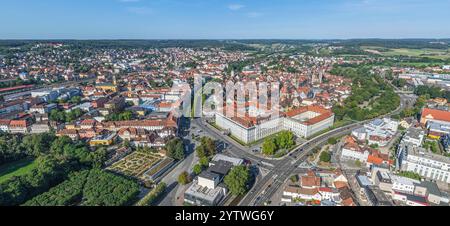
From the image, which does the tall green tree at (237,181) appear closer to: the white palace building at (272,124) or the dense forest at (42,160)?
the white palace building at (272,124)

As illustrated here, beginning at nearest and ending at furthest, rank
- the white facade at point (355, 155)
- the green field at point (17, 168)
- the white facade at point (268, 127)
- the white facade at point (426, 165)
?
the white facade at point (426, 165), the green field at point (17, 168), the white facade at point (355, 155), the white facade at point (268, 127)

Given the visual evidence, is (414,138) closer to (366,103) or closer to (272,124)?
(272,124)

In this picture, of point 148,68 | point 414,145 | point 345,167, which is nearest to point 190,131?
point 345,167

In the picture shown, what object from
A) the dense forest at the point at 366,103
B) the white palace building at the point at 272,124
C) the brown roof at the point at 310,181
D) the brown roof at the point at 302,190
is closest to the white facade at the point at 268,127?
the white palace building at the point at 272,124

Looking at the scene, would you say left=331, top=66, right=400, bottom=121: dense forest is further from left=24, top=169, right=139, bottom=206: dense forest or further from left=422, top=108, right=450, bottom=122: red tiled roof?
left=24, top=169, right=139, bottom=206: dense forest

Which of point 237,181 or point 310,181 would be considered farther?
point 310,181

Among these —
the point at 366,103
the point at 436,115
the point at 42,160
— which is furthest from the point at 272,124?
the point at 366,103
